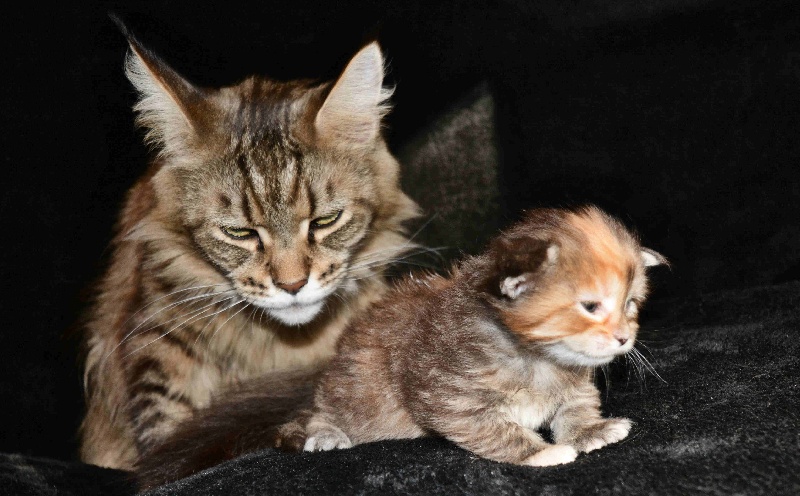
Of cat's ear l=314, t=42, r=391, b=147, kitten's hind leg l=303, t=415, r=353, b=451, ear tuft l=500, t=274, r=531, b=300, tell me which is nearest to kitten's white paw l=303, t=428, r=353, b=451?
kitten's hind leg l=303, t=415, r=353, b=451

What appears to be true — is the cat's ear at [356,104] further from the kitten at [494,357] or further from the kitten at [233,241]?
the kitten at [494,357]

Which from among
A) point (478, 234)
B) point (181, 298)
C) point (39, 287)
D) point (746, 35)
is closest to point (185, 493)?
point (181, 298)

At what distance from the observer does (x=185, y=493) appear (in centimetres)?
138

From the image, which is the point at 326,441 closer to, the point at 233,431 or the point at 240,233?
the point at 233,431

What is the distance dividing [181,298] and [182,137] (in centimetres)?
36

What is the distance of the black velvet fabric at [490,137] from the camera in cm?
196

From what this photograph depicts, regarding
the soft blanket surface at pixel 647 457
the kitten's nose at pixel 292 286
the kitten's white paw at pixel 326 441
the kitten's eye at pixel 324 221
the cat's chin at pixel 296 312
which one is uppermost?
the kitten's eye at pixel 324 221

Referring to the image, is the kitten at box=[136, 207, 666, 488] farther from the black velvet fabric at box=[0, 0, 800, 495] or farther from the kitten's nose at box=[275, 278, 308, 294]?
the black velvet fabric at box=[0, 0, 800, 495]

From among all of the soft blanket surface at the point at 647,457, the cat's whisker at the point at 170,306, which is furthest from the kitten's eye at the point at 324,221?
the soft blanket surface at the point at 647,457

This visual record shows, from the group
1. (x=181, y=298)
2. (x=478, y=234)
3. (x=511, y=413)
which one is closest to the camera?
(x=511, y=413)

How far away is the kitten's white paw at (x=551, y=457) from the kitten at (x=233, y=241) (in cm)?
59

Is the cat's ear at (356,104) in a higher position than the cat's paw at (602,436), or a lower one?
higher

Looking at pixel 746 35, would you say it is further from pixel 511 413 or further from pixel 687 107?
pixel 511 413

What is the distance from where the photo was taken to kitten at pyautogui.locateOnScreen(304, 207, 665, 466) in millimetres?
1241
